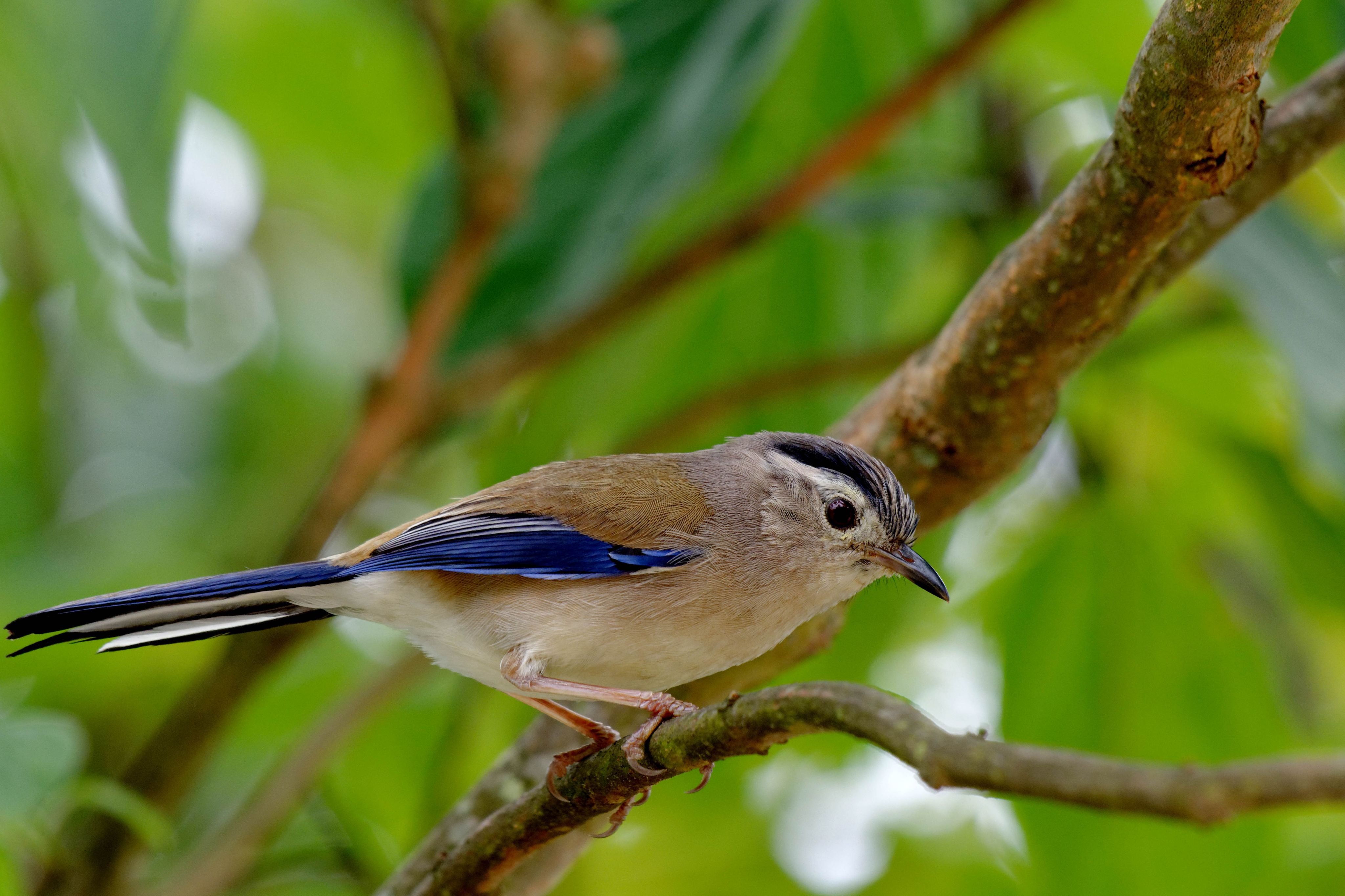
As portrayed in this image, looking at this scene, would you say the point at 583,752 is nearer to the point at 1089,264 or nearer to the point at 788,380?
the point at 1089,264

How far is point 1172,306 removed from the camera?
4.89 m

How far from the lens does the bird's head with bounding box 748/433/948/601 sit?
9.72 feet

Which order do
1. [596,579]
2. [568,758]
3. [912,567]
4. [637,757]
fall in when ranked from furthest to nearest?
[912,567]
[596,579]
[568,758]
[637,757]

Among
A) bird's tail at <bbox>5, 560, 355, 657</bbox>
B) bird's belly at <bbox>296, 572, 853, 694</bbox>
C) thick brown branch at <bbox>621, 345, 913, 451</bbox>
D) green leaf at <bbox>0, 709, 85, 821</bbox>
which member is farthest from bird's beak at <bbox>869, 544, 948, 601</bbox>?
green leaf at <bbox>0, 709, 85, 821</bbox>

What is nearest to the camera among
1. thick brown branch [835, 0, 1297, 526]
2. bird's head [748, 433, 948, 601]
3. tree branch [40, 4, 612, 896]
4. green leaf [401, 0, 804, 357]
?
thick brown branch [835, 0, 1297, 526]

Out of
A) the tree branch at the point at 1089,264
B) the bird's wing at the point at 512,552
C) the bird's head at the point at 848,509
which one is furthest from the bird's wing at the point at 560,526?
the tree branch at the point at 1089,264

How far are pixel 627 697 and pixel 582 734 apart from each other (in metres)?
0.18

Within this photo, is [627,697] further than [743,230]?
No

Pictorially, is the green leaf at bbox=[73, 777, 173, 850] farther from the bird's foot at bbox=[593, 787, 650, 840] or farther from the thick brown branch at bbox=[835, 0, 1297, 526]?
the thick brown branch at bbox=[835, 0, 1297, 526]

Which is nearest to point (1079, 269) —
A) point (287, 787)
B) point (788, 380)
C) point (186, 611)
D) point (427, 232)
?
point (788, 380)

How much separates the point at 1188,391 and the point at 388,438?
2797 mm

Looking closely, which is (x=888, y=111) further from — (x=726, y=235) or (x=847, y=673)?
(x=847, y=673)

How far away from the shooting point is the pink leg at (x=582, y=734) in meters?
2.49

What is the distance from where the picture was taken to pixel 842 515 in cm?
318
